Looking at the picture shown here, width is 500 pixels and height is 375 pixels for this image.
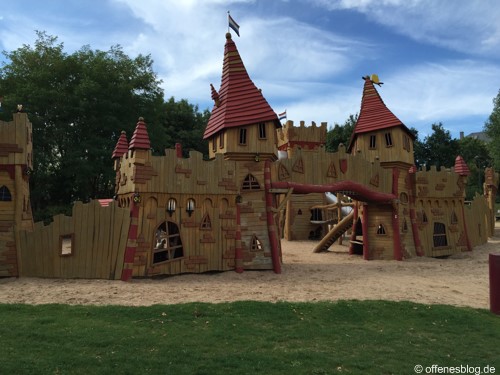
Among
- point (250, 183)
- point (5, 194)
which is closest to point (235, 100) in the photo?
point (250, 183)

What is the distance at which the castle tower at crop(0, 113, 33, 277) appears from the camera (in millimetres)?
11797

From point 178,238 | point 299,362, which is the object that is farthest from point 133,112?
point 299,362

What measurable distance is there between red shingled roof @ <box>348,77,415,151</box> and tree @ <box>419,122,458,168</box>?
1335 inches

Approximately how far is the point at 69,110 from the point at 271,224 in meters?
19.8

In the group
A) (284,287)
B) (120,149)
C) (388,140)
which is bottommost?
(284,287)

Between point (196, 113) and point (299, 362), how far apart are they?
40835mm

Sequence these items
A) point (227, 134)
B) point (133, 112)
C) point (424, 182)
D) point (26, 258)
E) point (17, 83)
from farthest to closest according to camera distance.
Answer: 1. point (133, 112)
2. point (17, 83)
3. point (424, 182)
4. point (227, 134)
5. point (26, 258)

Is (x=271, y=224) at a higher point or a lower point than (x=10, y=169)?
lower

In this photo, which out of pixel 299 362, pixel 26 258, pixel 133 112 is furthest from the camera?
pixel 133 112

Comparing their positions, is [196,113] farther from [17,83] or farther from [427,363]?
[427,363]

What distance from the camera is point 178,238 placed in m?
13.7

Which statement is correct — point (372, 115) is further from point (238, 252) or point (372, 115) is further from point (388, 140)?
point (238, 252)

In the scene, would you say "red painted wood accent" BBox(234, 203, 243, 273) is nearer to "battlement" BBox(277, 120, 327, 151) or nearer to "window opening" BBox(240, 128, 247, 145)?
"window opening" BBox(240, 128, 247, 145)

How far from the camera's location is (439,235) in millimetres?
21047
